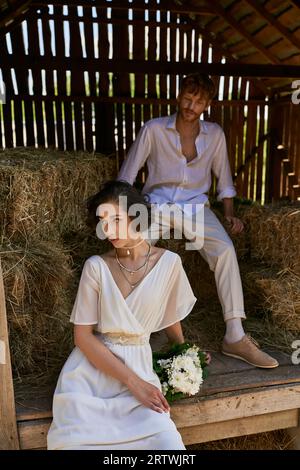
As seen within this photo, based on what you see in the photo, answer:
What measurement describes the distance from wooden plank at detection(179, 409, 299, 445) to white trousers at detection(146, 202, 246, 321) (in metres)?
0.57

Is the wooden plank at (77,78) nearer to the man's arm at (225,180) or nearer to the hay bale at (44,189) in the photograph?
the hay bale at (44,189)

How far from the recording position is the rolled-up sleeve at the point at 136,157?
3119mm

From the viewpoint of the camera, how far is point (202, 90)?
2.90 meters

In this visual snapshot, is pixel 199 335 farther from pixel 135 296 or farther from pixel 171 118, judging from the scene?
pixel 171 118

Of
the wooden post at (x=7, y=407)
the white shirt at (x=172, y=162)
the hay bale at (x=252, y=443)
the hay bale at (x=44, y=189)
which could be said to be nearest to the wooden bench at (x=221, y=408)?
the wooden post at (x=7, y=407)

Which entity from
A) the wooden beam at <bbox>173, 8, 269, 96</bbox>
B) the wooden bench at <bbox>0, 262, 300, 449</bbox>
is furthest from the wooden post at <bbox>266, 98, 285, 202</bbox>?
the wooden bench at <bbox>0, 262, 300, 449</bbox>

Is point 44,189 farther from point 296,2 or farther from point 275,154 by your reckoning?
point 275,154

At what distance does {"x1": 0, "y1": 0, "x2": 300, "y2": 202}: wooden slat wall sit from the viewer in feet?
16.6

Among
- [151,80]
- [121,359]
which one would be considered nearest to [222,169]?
[121,359]

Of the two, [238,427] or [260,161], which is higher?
[260,161]

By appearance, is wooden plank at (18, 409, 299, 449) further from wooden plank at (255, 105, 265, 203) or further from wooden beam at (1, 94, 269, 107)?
wooden plank at (255, 105, 265, 203)

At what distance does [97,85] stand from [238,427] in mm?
4368

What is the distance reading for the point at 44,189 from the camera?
2803 millimetres
